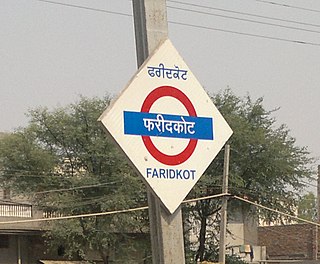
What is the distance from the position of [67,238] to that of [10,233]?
262cm

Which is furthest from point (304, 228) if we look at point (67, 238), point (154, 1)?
point (154, 1)

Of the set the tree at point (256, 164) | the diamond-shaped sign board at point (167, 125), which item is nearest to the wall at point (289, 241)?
the tree at point (256, 164)

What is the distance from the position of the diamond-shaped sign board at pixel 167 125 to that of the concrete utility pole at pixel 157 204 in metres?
0.06

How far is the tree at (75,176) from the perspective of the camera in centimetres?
3472

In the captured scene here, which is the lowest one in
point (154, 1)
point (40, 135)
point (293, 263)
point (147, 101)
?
point (293, 263)

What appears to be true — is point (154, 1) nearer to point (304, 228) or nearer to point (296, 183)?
point (296, 183)

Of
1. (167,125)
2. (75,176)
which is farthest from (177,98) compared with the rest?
(75,176)

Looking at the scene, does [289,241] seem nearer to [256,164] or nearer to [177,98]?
[256,164]

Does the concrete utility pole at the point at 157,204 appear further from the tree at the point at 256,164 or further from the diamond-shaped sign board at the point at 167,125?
the tree at the point at 256,164

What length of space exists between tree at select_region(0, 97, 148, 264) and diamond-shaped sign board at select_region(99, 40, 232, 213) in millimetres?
30195

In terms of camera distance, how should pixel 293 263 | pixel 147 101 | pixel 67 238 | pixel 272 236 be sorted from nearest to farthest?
pixel 147 101 < pixel 67 238 < pixel 293 263 < pixel 272 236

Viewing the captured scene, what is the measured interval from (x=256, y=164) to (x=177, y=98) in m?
34.1

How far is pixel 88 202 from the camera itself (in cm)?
3497

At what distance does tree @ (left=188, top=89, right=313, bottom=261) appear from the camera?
37.5 m
